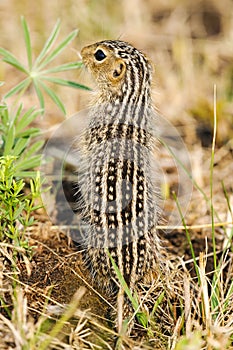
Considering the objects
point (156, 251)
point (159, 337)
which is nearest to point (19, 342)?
point (159, 337)

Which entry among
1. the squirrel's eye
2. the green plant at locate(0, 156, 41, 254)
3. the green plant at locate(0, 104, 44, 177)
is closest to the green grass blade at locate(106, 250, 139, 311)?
the green plant at locate(0, 156, 41, 254)

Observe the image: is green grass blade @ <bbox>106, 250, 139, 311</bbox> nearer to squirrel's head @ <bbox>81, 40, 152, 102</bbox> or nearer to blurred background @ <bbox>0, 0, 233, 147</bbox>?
squirrel's head @ <bbox>81, 40, 152, 102</bbox>

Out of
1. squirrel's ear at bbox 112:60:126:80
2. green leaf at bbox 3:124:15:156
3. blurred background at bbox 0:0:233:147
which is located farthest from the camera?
blurred background at bbox 0:0:233:147

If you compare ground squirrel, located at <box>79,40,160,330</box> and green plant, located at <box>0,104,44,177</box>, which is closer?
ground squirrel, located at <box>79,40,160,330</box>

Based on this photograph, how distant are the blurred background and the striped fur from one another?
8.83 ft

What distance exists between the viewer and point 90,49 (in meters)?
5.07

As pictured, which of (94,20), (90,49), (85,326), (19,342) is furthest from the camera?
(94,20)

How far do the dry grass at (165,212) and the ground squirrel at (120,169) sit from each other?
0.29 meters

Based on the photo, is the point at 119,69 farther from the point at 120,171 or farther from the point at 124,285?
the point at 124,285

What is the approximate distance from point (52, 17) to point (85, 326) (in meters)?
6.66

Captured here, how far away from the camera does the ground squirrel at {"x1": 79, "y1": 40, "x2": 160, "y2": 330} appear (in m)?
4.31

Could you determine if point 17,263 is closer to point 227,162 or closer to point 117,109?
point 117,109

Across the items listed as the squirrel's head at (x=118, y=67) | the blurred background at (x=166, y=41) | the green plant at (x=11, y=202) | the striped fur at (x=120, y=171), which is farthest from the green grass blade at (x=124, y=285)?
the blurred background at (x=166, y=41)

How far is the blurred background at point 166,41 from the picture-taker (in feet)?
25.8
